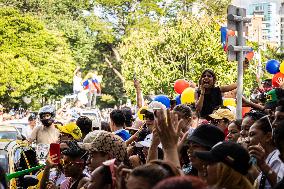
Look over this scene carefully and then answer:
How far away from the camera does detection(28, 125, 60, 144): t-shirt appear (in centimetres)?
1217

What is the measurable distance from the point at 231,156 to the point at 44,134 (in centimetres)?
761

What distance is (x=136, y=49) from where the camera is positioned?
48.6m

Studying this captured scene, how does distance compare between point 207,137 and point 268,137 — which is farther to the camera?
point 268,137

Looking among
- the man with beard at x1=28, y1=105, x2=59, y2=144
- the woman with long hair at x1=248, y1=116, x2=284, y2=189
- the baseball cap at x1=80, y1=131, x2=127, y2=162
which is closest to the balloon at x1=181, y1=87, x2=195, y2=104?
the man with beard at x1=28, y1=105, x2=59, y2=144

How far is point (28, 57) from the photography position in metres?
70.7

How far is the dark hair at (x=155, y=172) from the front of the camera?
427 cm

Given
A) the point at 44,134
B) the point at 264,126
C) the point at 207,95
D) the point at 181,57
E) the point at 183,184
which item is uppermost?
the point at 183,184

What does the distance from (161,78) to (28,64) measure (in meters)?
30.5

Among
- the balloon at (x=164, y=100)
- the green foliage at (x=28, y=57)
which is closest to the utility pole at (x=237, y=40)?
the balloon at (x=164, y=100)

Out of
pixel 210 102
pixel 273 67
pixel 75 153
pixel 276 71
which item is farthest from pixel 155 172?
pixel 273 67

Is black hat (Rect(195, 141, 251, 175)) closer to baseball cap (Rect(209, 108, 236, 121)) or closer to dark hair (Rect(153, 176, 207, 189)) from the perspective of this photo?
dark hair (Rect(153, 176, 207, 189))

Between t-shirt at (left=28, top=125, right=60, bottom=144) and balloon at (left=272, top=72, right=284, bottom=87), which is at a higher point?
balloon at (left=272, top=72, right=284, bottom=87)

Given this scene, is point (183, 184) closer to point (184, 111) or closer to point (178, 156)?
point (178, 156)

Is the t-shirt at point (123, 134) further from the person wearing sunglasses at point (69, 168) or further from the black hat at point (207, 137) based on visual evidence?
the black hat at point (207, 137)
